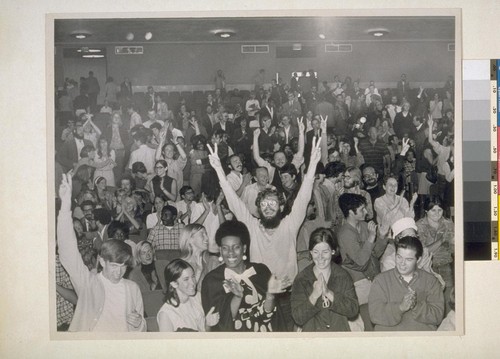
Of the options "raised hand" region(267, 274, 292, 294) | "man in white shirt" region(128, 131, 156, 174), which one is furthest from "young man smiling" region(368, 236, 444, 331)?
"man in white shirt" region(128, 131, 156, 174)

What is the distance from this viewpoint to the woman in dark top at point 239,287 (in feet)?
14.2

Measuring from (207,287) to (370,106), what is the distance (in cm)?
124

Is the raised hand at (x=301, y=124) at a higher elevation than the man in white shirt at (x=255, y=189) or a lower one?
higher

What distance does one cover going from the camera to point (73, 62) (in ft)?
14.2

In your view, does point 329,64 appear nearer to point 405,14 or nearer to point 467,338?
point 405,14

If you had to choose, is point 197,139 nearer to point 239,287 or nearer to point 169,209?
point 169,209

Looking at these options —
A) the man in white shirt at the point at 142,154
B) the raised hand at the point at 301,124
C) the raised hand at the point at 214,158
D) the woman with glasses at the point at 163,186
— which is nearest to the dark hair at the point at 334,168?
the raised hand at the point at 301,124

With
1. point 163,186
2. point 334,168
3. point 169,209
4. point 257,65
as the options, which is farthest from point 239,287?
point 257,65

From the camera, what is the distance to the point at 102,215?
4.34 metres

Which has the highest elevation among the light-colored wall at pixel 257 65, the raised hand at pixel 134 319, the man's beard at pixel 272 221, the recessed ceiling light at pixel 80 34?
the recessed ceiling light at pixel 80 34

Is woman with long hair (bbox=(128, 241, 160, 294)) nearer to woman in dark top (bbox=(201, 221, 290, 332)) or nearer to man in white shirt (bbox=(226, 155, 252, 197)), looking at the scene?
woman in dark top (bbox=(201, 221, 290, 332))

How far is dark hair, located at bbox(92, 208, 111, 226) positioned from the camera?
434cm

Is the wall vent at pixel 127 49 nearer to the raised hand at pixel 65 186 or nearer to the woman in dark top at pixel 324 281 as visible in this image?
the raised hand at pixel 65 186

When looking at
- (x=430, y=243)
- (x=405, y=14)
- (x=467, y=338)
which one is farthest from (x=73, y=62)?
(x=467, y=338)
